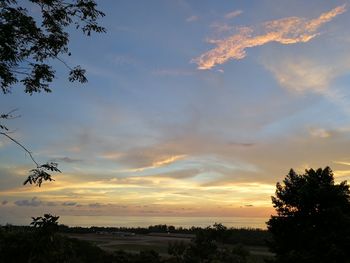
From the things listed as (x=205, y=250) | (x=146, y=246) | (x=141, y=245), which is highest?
(x=141, y=245)

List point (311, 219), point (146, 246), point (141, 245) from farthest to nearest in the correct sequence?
point (141, 245), point (146, 246), point (311, 219)

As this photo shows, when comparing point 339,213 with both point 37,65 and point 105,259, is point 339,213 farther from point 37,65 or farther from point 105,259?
point 37,65

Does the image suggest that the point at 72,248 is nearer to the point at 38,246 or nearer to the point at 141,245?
the point at 38,246

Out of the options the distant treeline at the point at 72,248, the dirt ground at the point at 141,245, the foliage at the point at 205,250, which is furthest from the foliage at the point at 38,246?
the dirt ground at the point at 141,245

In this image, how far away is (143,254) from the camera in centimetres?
1925

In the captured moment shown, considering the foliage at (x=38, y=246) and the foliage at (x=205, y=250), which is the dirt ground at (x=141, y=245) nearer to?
the foliage at (x=205, y=250)

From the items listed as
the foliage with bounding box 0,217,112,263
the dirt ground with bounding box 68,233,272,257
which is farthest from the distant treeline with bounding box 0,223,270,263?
the dirt ground with bounding box 68,233,272,257

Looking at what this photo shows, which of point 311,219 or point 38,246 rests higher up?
point 311,219

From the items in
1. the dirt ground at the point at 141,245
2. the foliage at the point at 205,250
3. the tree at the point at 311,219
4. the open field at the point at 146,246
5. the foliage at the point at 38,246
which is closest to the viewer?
the foliage at the point at 38,246

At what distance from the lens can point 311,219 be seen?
26156mm

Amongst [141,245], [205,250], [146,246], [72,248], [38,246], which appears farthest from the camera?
[141,245]

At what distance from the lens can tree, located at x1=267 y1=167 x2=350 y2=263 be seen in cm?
2428

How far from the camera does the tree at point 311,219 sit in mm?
24281

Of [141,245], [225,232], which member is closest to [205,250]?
[225,232]
